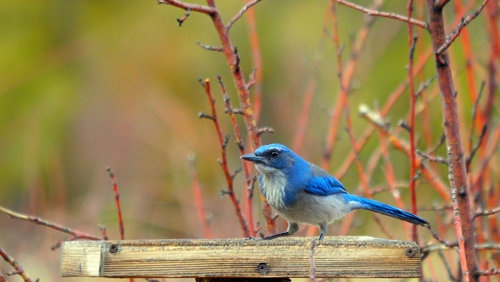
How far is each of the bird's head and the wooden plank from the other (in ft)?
3.12

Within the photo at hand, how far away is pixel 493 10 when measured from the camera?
4367 millimetres

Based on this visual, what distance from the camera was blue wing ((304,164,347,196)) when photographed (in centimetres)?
→ 438

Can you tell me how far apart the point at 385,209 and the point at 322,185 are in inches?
16.7

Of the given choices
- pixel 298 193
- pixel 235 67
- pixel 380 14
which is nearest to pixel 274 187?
pixel 298 193

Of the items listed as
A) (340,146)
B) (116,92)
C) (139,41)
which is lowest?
(340,146)

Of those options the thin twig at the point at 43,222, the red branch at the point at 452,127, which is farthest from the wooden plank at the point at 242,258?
the red branch at the point at 452,127

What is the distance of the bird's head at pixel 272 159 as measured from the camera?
164 inches

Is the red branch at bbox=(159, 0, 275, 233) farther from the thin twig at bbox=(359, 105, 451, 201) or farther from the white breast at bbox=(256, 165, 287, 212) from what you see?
the thin twig at bbox=(359, 105, 451, 201)

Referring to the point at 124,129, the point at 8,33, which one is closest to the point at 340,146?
the point at 124,129

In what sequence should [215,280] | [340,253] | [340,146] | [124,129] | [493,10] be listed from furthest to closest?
[124,129]
[340,146]
[493,10]
[215,280]
[340,253]

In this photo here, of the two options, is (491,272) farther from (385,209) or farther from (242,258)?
(242,258)

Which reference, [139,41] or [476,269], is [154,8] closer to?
[139,41]

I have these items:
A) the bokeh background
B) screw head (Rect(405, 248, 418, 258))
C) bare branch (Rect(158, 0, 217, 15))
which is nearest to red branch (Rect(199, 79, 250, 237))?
bare branch (Rect(158, 0, 217, 15))

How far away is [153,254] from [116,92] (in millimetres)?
10610
